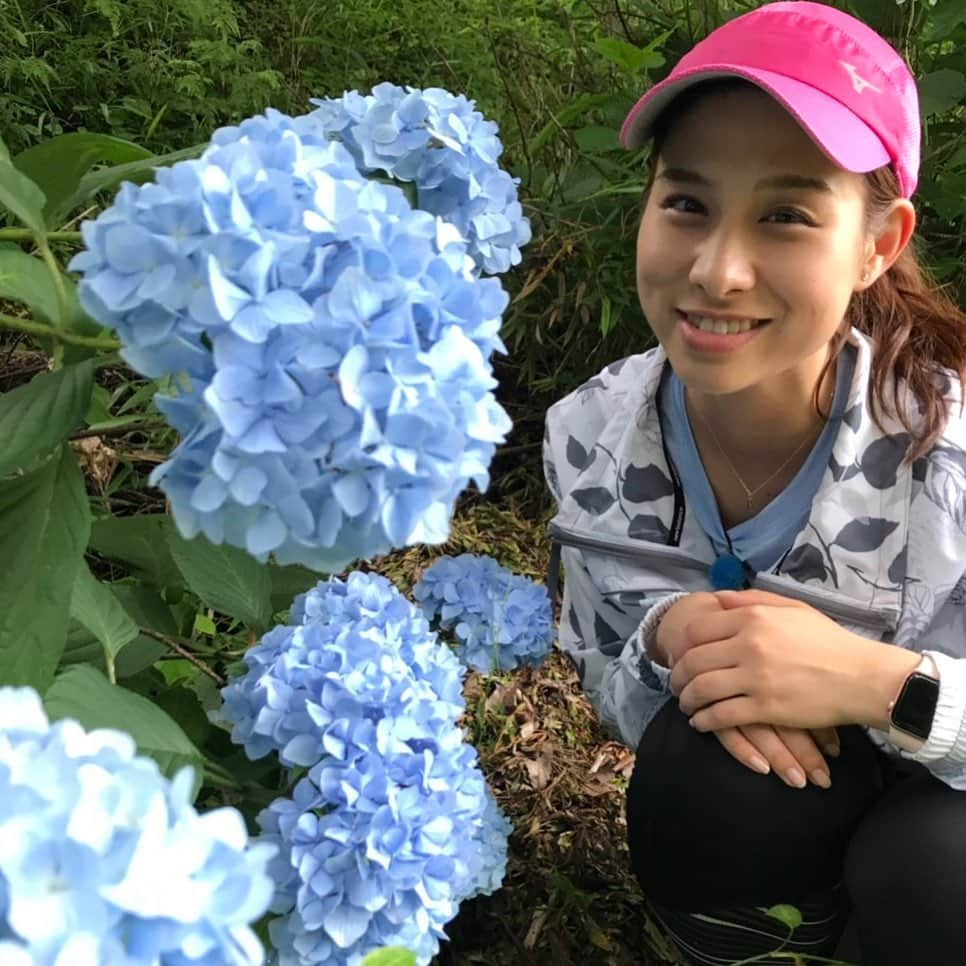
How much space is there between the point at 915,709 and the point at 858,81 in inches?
23.4

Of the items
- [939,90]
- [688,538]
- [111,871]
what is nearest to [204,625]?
[688,538]

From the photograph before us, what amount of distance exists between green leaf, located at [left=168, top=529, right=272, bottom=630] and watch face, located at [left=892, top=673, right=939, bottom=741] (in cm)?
60

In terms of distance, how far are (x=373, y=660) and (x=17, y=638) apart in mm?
289

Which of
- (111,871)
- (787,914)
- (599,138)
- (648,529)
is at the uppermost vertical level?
(111,871)

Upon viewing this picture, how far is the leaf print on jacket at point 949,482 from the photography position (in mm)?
1133

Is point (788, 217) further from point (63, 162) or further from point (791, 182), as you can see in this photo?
point (63, 162)

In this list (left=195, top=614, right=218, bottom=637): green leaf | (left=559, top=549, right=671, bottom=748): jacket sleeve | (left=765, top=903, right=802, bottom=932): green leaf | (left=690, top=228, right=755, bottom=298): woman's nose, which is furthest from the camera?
(left=195, top=614, right=218, bottom=637): green leaf

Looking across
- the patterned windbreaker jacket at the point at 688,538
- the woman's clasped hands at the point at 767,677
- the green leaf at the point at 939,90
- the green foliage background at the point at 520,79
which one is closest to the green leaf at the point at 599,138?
the green foliage background at the point at 520,79

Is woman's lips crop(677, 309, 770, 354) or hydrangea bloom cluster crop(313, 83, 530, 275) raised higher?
hydrangea bloom cluster crop(313, 83, 530, 275)

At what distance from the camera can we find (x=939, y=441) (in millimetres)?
1146

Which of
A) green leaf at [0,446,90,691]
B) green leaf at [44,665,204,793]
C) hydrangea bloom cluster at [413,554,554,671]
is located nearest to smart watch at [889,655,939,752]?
hydrangea bloom cluster at [413,554,554,671]

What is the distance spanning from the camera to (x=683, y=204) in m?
1.07

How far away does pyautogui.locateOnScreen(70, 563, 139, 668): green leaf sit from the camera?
28.9 inches

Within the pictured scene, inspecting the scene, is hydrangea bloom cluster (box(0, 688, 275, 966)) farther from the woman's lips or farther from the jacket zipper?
the jacket zipper
